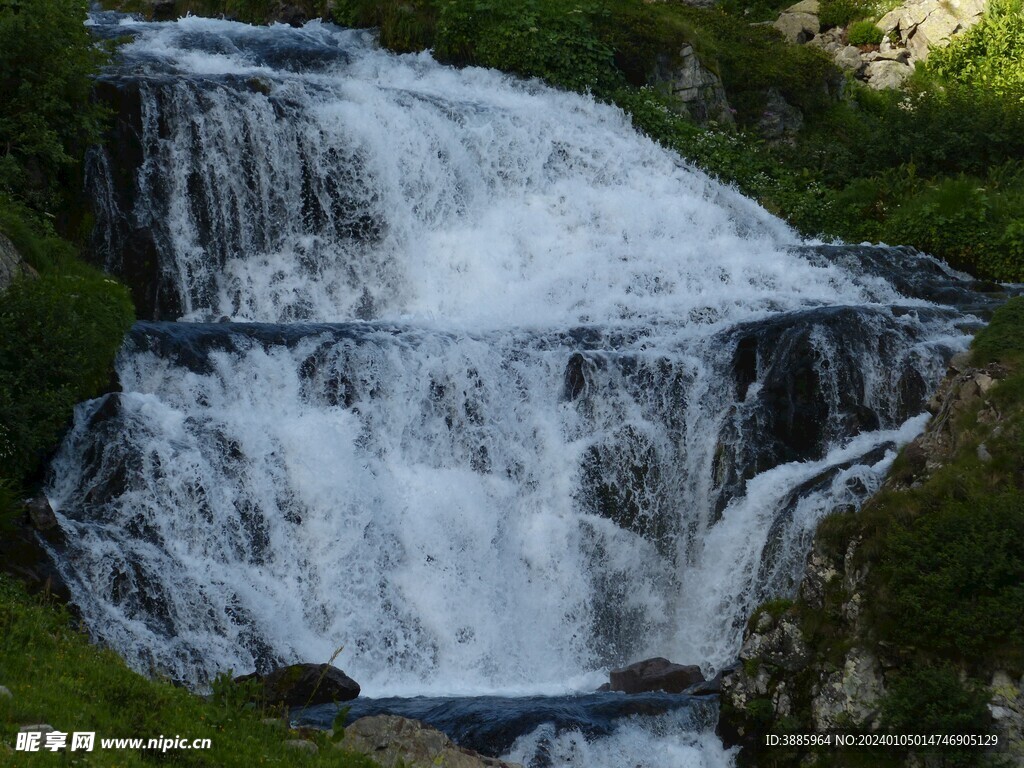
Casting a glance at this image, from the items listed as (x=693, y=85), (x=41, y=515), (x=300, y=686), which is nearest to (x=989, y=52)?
(x=693, y=85)

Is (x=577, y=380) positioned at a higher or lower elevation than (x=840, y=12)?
lower

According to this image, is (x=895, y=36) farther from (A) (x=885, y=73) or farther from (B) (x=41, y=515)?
(B) (x=41, y=515)

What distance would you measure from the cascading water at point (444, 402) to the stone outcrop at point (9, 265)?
1476mm

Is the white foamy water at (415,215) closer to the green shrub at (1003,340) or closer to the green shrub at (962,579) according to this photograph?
the green shrub at (1003,340)

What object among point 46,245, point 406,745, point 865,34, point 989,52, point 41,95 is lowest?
point 406,745

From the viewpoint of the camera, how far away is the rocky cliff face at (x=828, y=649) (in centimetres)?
1027

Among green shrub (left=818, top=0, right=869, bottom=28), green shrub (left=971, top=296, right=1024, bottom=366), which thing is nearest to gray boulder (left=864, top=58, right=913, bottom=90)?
green shrub (left=818, top=0, right=869, bottom=28)

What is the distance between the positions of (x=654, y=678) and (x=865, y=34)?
24.3 m

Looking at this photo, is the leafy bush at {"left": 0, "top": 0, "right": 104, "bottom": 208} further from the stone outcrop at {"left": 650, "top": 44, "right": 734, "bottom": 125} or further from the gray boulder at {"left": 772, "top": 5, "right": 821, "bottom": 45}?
the gray boulder at {"left": 772, "top": 5, "right": 821, "bottom": 45}

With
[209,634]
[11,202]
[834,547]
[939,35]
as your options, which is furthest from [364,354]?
[939,35]

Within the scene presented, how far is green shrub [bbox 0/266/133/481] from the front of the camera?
1288 centimetres

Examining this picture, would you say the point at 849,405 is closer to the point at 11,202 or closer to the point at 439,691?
the point at 439,691

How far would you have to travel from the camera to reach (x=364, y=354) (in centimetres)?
1553

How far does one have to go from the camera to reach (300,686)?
11.1 metres
